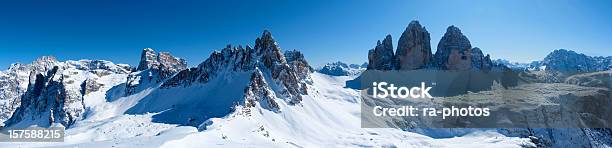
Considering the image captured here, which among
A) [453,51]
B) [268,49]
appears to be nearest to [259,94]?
[268,49]

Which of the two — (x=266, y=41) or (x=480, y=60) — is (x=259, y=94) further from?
(x=480, y=60)

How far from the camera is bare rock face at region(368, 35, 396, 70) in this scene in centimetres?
16875

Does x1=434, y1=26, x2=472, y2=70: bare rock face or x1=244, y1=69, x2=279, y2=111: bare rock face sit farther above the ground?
x1=434, y1=26, x2=472, y2=70: bare rock face

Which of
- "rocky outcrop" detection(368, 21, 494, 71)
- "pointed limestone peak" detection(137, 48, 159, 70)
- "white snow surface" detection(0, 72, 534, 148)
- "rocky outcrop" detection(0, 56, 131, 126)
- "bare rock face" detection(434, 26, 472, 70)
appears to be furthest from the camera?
"rocky outcrop" detection(368, 21, 494, 71)

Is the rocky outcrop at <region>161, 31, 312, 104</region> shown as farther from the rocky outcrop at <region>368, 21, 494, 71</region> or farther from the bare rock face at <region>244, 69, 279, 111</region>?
the rocky outcrop at <region>368, 21, 494, 71</region>

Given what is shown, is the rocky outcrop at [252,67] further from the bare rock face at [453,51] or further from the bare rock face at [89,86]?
the bare rock face at [453,51]

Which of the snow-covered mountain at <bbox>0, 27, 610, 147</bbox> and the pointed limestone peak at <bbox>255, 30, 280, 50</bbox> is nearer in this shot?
the snow-covered mountain at <bbox>0, 27, 610, 147</bbox>

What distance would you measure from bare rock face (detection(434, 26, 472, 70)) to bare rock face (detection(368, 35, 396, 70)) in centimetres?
1517

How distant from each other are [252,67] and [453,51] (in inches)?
3191

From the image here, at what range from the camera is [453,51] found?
16212 centimetres

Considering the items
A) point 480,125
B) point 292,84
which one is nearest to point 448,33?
point 480,125

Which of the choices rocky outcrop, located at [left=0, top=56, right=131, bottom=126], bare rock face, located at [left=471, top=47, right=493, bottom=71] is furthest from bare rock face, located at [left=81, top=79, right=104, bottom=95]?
bare rock face, located at [left=471, top=47, right=493, bottom=71]

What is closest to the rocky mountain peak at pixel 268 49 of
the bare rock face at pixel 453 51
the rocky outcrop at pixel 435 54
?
the rocky outcrop at pixel 435 54

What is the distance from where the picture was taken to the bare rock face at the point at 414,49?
164875 millimetres
